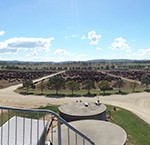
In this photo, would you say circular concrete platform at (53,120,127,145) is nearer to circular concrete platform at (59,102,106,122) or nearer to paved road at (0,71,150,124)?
circular concrete platform at (59,102,106,122)

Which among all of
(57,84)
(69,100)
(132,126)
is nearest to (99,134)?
(132,126)

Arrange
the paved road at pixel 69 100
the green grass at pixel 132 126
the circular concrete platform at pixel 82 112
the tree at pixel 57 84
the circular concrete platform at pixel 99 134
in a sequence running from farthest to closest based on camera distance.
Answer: the tree at pixel 57 84 < the paved road at pixel 69 100 < the circular concrete platform at pixel 82 112 < the green grass at pixel 132 126 < the circular concrete platform at pixel 99 134

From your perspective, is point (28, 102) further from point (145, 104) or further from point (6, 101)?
point (145, 104)

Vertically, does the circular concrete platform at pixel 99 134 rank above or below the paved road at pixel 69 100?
above

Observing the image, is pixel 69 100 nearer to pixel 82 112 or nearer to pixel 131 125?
pixel 82 112

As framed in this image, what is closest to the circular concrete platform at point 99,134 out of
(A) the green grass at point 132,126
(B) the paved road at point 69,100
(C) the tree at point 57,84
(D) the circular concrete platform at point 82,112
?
(A) the green grass at point 132,126

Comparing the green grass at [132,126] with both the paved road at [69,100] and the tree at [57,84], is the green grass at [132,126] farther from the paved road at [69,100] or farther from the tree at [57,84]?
the tree at [57,84]

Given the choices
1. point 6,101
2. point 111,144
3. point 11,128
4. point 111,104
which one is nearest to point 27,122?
point 11,128
